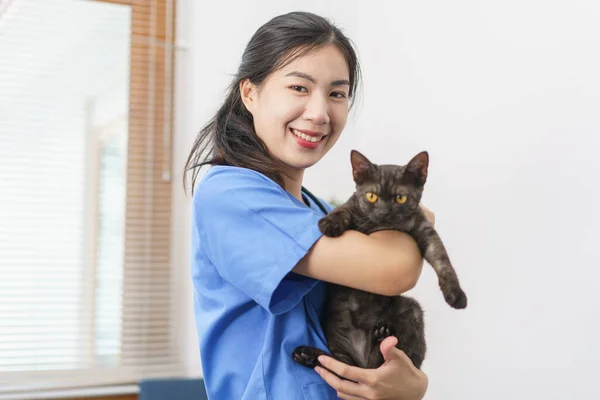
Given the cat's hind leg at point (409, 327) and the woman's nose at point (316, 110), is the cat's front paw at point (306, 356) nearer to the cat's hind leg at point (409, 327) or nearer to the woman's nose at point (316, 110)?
the cat's hind leg at point (409, 327)

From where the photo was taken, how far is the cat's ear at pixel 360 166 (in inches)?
49.2

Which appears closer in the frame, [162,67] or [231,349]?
[231,349]

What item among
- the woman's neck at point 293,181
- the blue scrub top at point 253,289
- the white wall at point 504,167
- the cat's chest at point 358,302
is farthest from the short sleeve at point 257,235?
the white wall at point 504,167

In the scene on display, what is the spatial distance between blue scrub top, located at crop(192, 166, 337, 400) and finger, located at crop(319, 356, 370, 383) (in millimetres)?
48

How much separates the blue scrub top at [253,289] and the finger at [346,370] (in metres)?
0.05

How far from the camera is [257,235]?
3.50 feet

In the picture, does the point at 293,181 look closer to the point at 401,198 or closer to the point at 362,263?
the point at 401,198

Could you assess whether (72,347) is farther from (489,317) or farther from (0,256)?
(489,317)

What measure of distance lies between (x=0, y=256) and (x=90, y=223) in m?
0.39

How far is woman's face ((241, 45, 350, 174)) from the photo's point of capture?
3.93 ft

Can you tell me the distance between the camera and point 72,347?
8.77ft

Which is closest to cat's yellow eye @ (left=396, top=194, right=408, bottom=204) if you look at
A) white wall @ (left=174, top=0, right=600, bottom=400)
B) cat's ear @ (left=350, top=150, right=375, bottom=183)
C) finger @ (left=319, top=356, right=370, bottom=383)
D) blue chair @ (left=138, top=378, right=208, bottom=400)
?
cat's ear @ (left=350, top=150, right=375, bottom=183)

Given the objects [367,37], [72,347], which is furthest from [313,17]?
[72,347]

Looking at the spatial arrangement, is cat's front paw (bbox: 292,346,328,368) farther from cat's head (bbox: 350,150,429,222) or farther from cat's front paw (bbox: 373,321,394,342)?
cat's head (bbox: 350,150,429,222)
